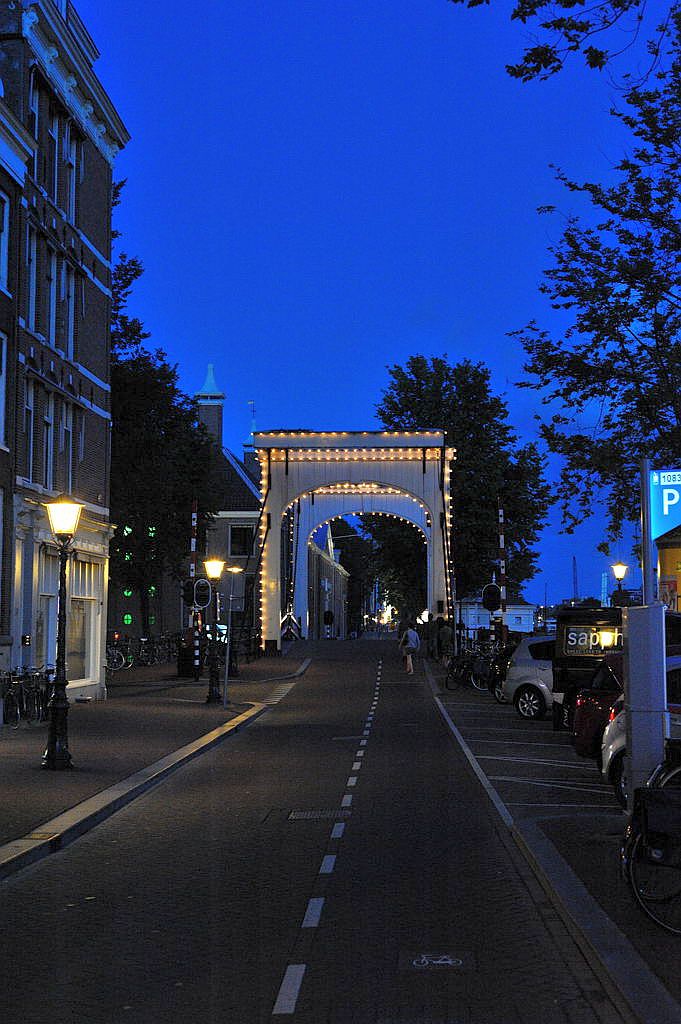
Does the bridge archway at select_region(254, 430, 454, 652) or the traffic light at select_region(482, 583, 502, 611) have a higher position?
the bridge archway at select_region(254, 430, 454, 652)

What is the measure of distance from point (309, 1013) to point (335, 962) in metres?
1.07

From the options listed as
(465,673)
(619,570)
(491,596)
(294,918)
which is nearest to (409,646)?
(491,596)

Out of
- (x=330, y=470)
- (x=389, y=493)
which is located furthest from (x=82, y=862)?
(x=389, y=493)

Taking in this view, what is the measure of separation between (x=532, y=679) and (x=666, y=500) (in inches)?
441

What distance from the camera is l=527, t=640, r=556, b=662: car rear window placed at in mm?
29766

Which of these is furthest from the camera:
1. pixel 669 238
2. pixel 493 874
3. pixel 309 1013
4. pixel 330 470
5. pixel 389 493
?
pixel 389 493

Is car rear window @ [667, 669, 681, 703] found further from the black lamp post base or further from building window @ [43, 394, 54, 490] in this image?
building window @ [43, 394, 54, 490]

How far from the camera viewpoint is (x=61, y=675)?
61.0ft

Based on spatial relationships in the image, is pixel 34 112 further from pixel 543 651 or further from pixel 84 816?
pixel 84 816

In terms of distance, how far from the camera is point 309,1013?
668 centimetres

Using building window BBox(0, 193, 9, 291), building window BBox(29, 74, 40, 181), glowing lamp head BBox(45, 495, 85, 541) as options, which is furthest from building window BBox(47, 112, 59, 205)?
glowing lamp head BBox(45, 495, 85, 541)

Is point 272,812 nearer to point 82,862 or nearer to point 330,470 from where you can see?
point 82,862

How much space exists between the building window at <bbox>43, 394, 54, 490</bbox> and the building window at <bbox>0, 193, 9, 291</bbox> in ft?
14.0

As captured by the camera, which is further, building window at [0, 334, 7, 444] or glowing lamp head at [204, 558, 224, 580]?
glowing lamp head at [204, 558, 224, 580]
